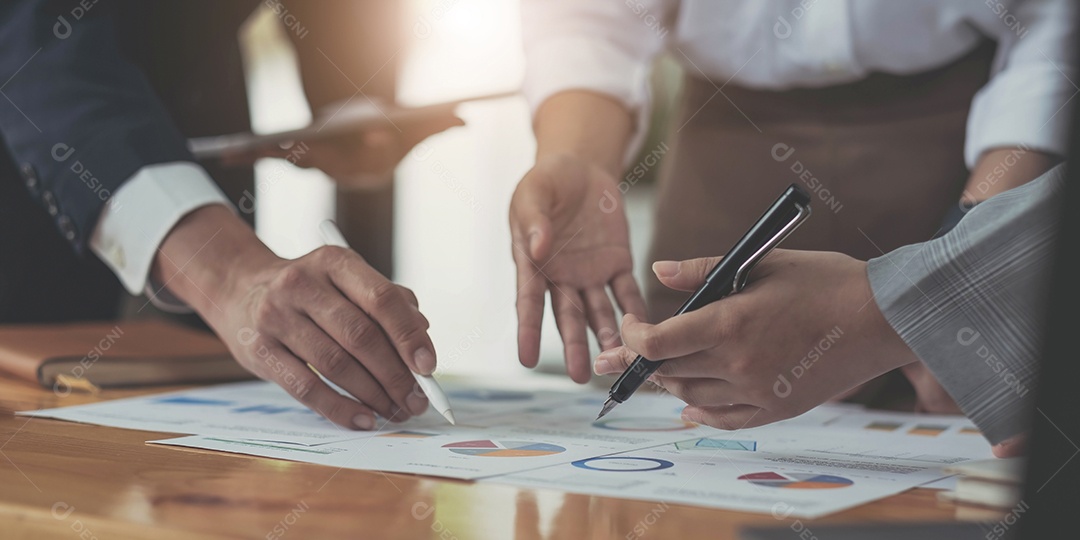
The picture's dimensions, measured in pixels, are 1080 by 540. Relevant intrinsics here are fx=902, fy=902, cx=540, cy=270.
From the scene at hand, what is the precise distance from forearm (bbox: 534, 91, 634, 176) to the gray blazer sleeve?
0.57m

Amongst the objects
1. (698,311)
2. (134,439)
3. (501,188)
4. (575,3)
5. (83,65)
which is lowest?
(134,439)

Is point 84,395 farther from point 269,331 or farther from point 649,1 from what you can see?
point 649,1

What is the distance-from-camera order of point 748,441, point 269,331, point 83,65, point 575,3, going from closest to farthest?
point 748,441 < point 269,331 < point 83,65 < point 575,3

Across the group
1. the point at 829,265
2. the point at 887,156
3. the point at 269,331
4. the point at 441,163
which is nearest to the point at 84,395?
the point at 269,331

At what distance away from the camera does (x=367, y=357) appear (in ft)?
2.57

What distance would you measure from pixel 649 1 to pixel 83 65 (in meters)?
0.75

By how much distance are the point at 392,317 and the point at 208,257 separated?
0.86 feet

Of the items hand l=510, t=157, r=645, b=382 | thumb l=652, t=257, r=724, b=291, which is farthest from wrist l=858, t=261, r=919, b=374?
hand l=510, t=157, r=645, b=382

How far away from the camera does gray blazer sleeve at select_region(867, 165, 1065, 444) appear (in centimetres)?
54

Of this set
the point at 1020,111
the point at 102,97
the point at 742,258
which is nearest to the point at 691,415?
the point at 742,258

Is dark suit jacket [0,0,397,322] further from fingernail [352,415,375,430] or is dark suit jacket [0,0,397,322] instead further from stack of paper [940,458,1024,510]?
stack of paper [940,458,1024,510]

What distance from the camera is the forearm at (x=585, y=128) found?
114cm

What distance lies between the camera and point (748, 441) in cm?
71

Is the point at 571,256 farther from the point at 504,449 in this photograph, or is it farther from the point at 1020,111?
the point at 1020,111
